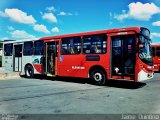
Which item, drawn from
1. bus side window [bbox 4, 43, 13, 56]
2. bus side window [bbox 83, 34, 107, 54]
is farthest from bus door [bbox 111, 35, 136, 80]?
bus side window [bbox 4, 43, 13, 56]

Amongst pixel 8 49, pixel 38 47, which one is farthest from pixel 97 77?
pixel 8 49

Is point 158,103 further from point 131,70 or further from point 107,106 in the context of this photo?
point 131,70

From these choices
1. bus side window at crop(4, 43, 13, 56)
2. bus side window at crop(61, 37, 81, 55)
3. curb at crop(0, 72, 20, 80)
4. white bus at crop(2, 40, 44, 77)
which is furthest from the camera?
bus side window at crop(4, 43, 13, 56)

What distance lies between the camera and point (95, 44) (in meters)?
14.5

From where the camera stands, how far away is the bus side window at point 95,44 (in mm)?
14102

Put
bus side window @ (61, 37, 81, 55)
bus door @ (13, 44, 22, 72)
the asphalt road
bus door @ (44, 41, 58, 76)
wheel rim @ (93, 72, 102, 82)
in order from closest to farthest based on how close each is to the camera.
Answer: the asphalt road < wheel rim @ (93, 72, 102, 82) < bus side window @ (61, 37, 81, 55) < bus door @ (44, 41, 58, 76) < bus door @ (13, 44, 22, 72)

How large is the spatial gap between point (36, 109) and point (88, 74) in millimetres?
7213

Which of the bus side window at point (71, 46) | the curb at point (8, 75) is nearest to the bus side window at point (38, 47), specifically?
the bus side window at point (71, 46)

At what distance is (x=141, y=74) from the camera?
12.7 m

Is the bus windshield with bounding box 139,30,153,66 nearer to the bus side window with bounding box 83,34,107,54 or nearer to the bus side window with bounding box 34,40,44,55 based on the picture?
the bus side window with bounding box 83,34,107,54

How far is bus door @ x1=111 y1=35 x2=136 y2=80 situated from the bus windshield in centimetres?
35

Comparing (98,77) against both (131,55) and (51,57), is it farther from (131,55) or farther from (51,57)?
(51,57)

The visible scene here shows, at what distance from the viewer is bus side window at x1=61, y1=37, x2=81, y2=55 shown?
15.5m

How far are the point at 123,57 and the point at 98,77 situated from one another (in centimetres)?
202
